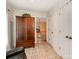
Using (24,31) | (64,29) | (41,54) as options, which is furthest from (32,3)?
(41,54)

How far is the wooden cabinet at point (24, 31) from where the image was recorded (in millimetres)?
5027

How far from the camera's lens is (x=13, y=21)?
218 inches

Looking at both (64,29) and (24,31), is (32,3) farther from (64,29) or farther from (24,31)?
(64,29)

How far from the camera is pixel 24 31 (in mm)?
5090

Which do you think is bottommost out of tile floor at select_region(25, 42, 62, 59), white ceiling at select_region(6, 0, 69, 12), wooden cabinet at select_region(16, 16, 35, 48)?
tile floor at select_region(25, 42, 62, 59)

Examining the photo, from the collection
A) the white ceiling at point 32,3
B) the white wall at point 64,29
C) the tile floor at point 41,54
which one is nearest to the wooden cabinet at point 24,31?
the tile floor at point 41,54

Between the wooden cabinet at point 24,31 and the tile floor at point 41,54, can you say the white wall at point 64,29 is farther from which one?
the wooden cabinet at point 24,31

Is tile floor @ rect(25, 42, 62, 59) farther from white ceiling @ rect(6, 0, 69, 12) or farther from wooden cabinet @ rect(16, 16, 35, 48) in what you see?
white ceiling @ rect(6, 0, 69, 12)

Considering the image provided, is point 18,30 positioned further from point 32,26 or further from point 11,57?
point 11,57

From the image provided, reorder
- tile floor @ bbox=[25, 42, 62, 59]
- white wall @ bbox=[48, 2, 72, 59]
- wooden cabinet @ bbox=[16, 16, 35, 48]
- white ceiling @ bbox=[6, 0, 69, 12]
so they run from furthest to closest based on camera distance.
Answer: wooden cabinet @ bbox=[16, 16, 35, 48] < white ceiling @ bbox=[6, 0, 69, 12] < tile floor @ bbox=[25, 42, 62, 59] < white wall @ bbox=[48, 2, 72, 59]

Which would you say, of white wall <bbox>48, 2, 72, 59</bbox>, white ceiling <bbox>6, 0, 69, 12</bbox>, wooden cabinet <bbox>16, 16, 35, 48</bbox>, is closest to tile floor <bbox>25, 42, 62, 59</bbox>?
white wall <bbox>48, 2, 72, 59</bbox>

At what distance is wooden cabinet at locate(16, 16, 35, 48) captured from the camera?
5.03 m
